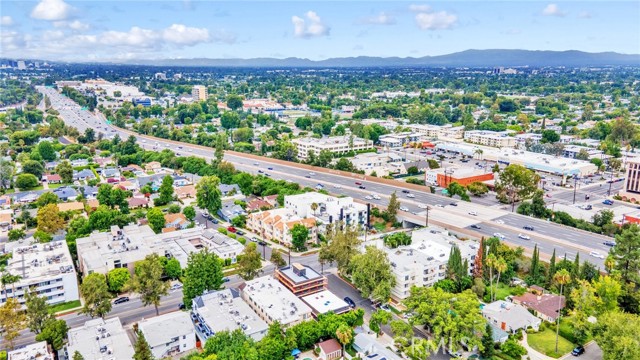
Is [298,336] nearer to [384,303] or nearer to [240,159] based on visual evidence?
[384,303]

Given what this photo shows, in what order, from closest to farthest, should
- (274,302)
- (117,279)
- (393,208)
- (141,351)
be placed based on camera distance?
(141,351), (274,302), (117,279), (393,208)

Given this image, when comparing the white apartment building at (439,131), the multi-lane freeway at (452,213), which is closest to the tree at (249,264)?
the multi-lane freeway at (452,213)

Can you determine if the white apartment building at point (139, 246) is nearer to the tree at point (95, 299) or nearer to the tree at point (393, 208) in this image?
Result: the tree at point (95, 299)

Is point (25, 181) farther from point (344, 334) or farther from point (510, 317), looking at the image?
point (510, 317)

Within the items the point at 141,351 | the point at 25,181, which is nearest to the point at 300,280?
the point at 141,351

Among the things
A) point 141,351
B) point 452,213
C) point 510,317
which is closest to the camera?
point 141,351

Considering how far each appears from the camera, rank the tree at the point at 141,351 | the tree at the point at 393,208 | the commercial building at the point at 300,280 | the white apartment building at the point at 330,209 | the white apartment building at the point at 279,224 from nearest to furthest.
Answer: the tree at the point at 141,351 < the commercial building at the point at 300,280 < the white apartment building at the point at 279,224 < the white apartment building at the point at 330,209 < the tree at the point at 393,208

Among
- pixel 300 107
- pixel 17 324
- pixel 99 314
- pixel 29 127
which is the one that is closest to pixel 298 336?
pixel 99 314

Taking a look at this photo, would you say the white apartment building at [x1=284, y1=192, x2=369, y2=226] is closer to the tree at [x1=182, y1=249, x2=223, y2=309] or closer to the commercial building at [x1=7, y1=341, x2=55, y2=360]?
the tree at [x1=182, y1=249, x2=223, y2=309]
